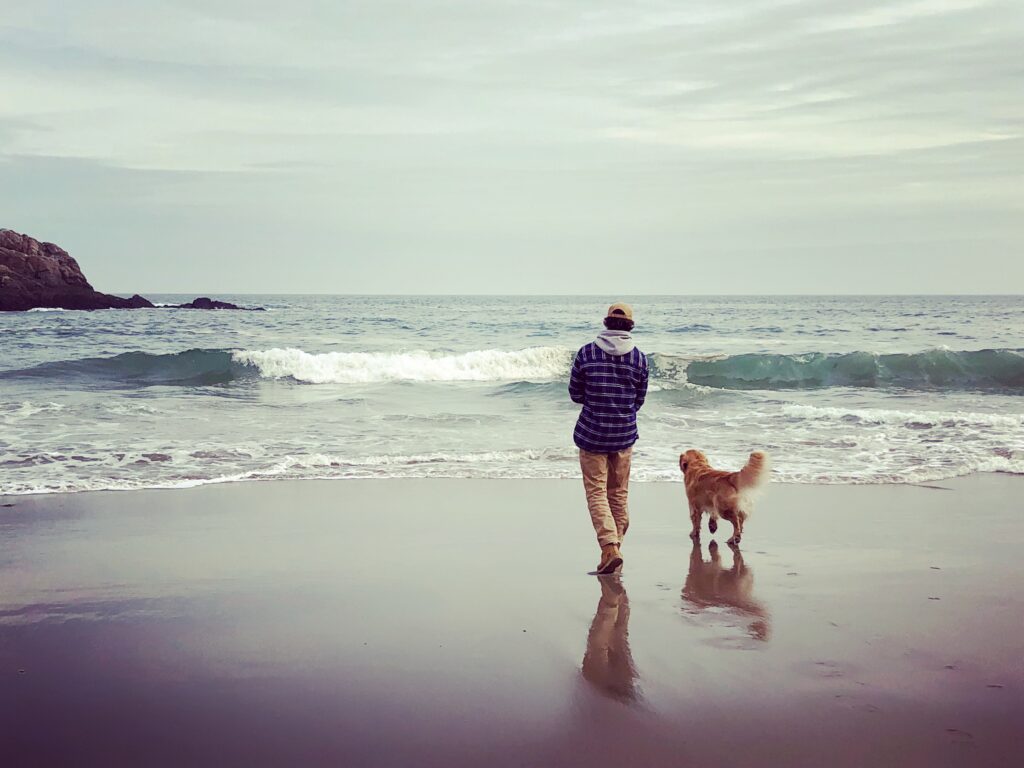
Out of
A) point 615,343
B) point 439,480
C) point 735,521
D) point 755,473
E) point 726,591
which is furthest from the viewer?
point 439,480

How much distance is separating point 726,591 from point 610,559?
77 centimetres

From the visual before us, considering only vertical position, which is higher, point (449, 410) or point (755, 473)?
point (755, 473)

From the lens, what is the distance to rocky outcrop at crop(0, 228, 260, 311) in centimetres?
5716

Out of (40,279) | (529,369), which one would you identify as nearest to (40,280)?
(40,279)

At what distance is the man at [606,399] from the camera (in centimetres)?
Answer: 602

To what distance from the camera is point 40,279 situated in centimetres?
5938

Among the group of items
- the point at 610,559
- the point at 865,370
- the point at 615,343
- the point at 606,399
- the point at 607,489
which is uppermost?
the point at 615,343

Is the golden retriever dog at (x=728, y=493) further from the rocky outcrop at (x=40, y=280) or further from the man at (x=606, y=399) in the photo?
the rocky outcrop at (x=40, y=280)

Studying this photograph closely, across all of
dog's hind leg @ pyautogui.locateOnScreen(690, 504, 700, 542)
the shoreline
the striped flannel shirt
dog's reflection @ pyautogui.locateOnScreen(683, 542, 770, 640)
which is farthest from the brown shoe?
the shoreline

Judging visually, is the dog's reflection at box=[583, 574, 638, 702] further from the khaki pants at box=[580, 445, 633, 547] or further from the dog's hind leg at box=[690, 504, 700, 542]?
the dog's hind leg at box=[690, 504, 700, 542]

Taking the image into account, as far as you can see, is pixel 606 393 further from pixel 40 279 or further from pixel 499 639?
pixel 40 279

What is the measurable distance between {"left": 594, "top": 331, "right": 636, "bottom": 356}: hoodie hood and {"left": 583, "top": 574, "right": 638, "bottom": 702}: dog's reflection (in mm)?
1588

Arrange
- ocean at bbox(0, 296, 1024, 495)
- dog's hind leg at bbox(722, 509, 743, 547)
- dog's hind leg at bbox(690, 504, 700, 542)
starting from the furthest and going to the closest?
ocean at bbox(0, 296, 1024, 495), dog's hind leg at bbox(690, 504, 700, 542), dog's hind leg at bbox(722, 509, 743, 547)

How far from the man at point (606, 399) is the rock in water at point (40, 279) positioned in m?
60.0
